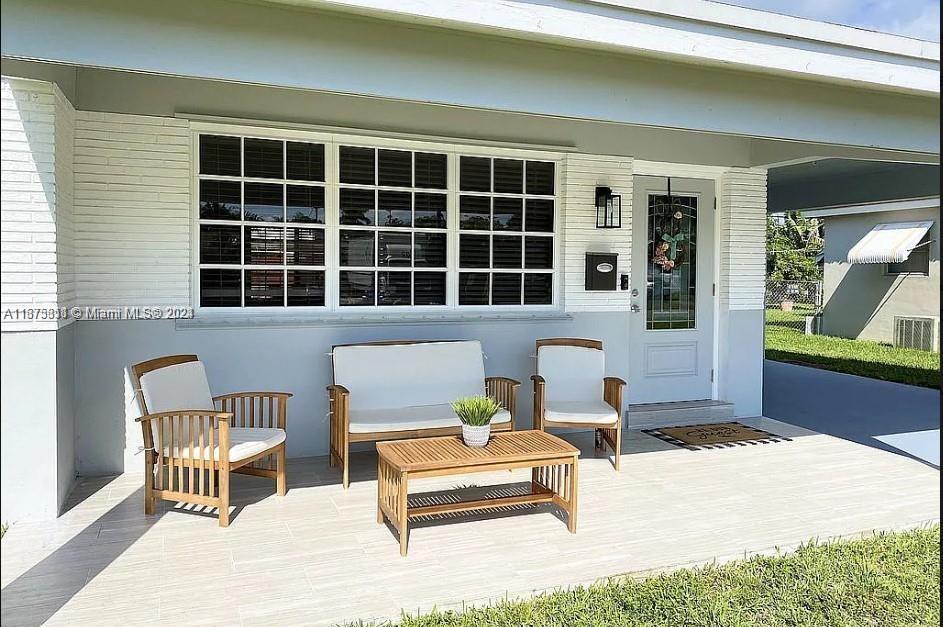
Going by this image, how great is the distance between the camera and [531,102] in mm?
3648

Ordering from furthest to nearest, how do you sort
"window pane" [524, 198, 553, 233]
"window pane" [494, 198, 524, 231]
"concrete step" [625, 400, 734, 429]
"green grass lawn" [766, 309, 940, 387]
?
1. "green grass lawn" [766, 309, 940, 387]
2. "concrete step" [625, 400, 734, 429]
3. "window pane" [524, 198, 553, 233]
4. "window pane" [494, 198, 524, 231]

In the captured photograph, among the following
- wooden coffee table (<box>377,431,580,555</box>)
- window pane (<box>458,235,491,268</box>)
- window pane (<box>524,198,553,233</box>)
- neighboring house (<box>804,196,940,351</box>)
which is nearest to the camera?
wooden coffee table (<box>377,431,580,555</box>)

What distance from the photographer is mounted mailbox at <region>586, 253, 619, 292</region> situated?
659 centimetres

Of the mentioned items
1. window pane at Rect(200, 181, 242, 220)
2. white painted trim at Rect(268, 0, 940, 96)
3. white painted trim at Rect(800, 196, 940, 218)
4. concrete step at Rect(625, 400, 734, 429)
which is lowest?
concrete step at Rect(625, 400, 734, 429)

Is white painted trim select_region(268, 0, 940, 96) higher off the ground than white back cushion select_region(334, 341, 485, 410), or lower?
higher

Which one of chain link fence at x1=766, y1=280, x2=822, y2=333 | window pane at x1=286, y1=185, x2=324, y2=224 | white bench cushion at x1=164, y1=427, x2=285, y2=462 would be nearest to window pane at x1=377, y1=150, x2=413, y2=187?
window pane at x1=286, y1=185, x2=324, y2=224

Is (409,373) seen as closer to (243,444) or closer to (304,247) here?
(304,247)

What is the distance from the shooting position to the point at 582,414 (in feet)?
18.0

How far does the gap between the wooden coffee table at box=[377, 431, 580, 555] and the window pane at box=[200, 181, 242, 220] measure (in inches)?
91.7

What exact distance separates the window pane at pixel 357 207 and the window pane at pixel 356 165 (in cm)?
9

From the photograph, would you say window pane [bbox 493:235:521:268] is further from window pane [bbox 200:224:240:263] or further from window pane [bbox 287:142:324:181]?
window pane [bbox 200:224:240:263]

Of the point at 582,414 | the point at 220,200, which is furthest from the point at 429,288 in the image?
the point at 220,200

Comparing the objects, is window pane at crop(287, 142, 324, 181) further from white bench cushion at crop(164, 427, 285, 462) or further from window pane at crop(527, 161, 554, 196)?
white bench cushion at crop(164, 427, 285, 462)

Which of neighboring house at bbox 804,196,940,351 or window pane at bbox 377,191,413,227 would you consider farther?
neighboring house at bbox 804,196,940,351
